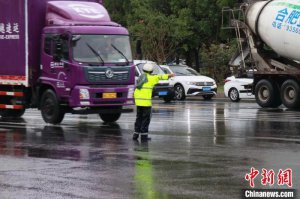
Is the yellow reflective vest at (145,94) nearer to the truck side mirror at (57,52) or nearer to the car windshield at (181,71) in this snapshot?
the truck side mirror at (57,52)

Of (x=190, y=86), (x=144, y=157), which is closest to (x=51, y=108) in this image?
(x=144, y=157)

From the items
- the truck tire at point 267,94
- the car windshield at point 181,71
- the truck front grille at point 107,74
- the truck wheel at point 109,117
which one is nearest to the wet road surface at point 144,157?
the truck wheel at point 109,117

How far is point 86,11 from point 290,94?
31.5 feet

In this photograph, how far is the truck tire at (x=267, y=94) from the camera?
27781 millimetres

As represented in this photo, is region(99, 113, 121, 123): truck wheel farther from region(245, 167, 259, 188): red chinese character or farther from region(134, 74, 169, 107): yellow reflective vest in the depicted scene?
region(245, 167, 259, 188): red chinese character

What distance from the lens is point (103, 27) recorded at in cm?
2006

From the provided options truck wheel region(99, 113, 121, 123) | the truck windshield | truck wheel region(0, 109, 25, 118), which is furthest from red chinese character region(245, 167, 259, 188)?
truck wheel region(0, 109, 25, 118)

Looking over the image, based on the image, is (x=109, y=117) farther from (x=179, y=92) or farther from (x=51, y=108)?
(x=179, y=92)

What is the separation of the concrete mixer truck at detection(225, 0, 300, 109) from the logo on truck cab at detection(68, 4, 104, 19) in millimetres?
8288


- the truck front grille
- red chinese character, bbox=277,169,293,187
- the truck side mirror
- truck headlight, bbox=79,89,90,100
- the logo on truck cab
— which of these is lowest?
truck headlight, bbox=79,89,90,100

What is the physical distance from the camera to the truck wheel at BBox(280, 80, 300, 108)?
26.4 m

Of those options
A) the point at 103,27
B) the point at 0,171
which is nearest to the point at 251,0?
the point at 103,27

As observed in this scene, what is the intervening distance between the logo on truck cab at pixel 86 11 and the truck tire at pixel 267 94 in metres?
9.38

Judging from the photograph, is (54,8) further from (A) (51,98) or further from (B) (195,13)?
(B) (195,13)
